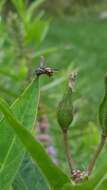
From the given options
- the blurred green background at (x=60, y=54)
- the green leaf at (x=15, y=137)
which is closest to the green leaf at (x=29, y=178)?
the green leaf at (x=15, y=137)

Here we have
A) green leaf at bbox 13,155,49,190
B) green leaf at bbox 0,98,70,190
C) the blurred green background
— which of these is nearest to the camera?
green leaf at bbox 0,98,70,190

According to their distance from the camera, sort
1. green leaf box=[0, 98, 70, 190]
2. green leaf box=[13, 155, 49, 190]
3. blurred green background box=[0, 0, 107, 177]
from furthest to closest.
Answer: blurred green background box=[0, 0, 107, 177], green leaf box=[13, 155, 49, 190], green leaf box=[0, 98, 70, 190]

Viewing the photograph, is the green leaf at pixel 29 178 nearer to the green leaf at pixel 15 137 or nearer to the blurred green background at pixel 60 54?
the green leaf at pixel 15 137

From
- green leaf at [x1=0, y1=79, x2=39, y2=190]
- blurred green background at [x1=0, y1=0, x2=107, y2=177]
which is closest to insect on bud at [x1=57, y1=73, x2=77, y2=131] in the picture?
green leaf at [x1=0, y1=79, x2=39, y2=190]

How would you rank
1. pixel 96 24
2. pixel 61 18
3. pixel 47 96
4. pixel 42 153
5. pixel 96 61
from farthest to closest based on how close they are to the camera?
pixel 61 18 → pixel 96 24 → pixel 96 61 → pixel 47 96 → pixel 42 153

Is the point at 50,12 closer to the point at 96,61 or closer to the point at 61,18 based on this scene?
the point at 61,18

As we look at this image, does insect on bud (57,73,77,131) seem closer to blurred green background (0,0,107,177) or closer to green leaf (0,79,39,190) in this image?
green leaf (0,79,39,190)

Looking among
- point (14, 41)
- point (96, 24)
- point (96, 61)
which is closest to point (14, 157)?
point (14, 41)

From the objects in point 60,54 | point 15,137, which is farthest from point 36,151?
point 60,54
